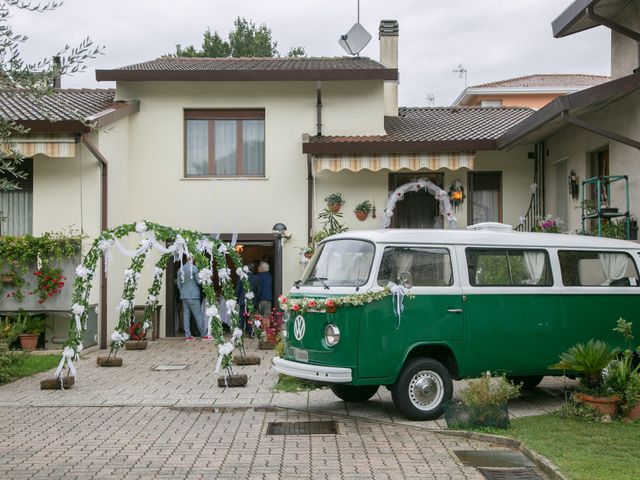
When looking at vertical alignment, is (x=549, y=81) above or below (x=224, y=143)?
above

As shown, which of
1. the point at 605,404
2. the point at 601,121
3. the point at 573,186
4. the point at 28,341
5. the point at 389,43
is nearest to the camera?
the point at 605,404

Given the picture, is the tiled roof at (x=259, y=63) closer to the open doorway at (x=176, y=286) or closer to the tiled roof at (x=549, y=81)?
the open doorway at (x=176, y=286)

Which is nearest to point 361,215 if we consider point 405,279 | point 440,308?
point 440,308

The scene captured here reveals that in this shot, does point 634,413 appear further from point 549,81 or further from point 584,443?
point 549,81

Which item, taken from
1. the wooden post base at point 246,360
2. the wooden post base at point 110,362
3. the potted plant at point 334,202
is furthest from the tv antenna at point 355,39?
the wooden post base at point 110,362

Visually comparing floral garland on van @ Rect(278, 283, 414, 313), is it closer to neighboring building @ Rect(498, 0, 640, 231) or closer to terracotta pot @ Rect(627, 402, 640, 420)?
terracotta pot @ Rect(627, 402, 640, 420)

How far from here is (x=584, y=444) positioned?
8.65 meters

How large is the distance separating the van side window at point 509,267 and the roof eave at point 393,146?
781 cm

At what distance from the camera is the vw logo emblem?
415 inches

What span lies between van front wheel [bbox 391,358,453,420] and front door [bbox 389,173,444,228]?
991cm

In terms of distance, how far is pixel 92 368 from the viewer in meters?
A: 15.2

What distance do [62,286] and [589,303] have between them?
1067 centimetres

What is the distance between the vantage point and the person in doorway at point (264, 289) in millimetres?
20000

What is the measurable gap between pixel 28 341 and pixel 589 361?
39.2 feet
